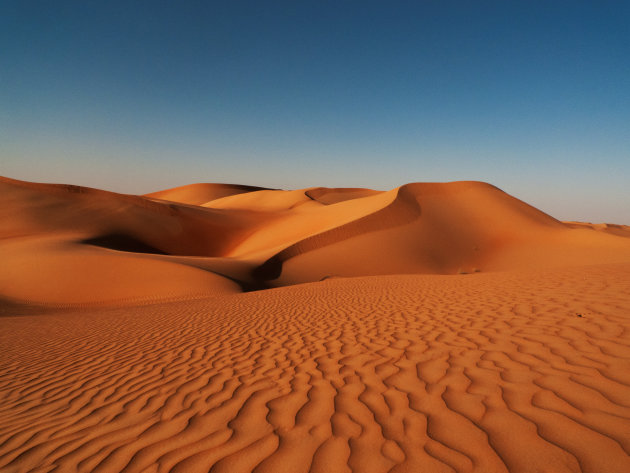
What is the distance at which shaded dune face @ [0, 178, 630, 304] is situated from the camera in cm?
1592

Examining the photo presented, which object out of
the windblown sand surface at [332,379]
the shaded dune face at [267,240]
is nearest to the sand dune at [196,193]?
the shaded dune face at [267,240]

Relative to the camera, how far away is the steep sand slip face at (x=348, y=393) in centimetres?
237

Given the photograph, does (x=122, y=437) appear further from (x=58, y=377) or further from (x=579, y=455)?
(x=579, y=455)

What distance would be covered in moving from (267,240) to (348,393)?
26.1 metres

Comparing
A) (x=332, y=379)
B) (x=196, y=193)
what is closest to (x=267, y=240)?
(x=332, y=379)

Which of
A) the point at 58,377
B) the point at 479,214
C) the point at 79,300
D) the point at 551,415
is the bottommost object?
the point at 79,300

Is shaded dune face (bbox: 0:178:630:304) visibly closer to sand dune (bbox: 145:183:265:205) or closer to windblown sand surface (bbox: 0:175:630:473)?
windblown sand surface (bbox: 0:175:630:473)

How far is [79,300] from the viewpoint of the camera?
13.7m

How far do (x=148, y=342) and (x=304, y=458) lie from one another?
516 centimetres

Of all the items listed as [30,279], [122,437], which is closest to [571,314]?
[122,437]

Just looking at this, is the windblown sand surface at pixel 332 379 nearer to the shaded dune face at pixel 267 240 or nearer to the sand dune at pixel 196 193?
the shaded dune face at pixel 267 240

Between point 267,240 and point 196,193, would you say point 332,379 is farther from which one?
point 196,193

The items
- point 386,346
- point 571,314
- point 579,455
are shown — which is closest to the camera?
point 579,455

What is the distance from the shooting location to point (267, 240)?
29109mm
